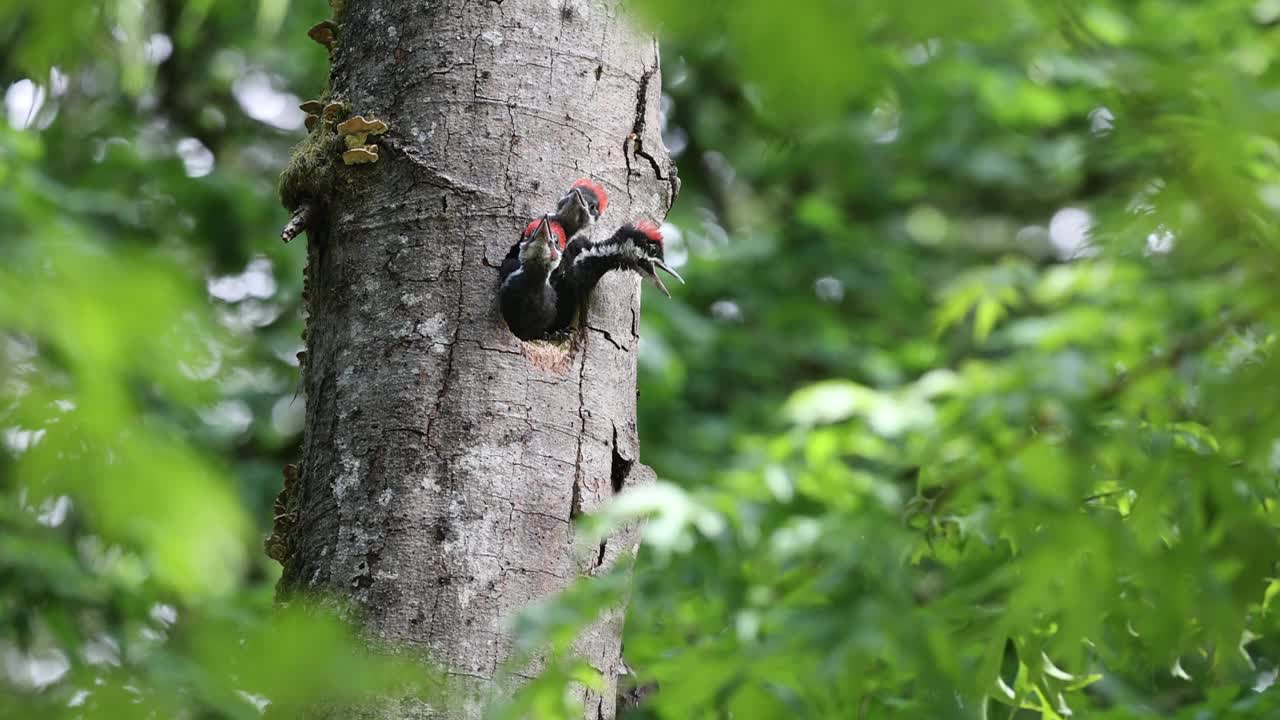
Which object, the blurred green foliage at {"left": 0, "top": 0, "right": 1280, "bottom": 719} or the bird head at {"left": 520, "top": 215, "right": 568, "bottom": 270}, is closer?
the blurred green foliage at {"left": 0, "top": 0, "right": 1280, "bottom": 719}

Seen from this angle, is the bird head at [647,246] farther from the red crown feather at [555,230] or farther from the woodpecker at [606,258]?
the red crown feather at [555,230]

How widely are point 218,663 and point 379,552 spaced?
0.92 m

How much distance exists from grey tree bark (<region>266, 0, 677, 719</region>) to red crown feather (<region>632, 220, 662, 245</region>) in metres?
0.07

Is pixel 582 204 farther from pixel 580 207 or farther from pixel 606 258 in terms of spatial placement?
pixel 606 258

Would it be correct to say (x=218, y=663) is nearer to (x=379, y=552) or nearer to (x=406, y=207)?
(x=379, y=552)

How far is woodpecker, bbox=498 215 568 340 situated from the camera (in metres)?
1.70

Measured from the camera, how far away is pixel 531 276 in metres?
1.71

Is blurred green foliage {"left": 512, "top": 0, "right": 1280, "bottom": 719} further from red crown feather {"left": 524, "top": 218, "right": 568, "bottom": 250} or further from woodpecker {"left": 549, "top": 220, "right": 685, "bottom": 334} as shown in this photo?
red crown feather {"left": 524, "top": 218, "right": 568, "bottom": 250}

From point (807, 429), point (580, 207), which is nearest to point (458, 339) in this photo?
point (580, 207)

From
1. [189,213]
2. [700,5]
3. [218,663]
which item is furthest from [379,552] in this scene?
[189,213]

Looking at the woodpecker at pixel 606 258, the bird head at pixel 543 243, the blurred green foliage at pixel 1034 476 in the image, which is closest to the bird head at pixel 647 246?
the woodpecker at pixel 606 258

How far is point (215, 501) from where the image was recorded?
64 cm

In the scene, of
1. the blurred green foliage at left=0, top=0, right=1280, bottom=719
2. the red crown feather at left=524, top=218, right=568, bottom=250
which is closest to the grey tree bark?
the red crown feather at left=524, top=218, right=568, bottom=250

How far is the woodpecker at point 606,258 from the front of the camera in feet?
5.93
